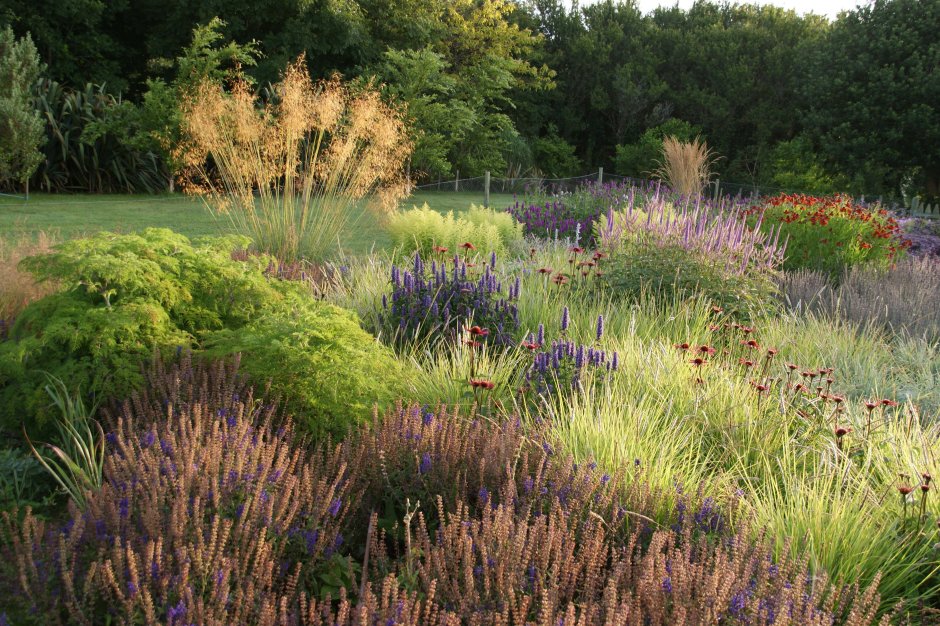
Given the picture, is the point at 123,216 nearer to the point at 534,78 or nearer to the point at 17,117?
the point at 17,117

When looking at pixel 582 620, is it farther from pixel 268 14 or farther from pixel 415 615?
pixel 268 14

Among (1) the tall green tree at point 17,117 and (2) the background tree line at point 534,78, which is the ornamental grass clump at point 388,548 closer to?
(1) the tall green tree at point 17,117

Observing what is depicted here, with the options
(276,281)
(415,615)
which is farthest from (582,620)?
(276,281)

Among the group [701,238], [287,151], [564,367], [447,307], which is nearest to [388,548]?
[564,367]

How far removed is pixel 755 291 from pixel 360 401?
3968 millimetres

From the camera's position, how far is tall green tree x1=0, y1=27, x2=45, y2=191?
503 inches

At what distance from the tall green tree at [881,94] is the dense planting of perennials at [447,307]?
23231 mm

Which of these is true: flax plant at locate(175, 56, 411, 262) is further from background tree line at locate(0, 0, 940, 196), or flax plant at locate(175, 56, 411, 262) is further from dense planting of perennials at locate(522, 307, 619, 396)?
background tree line at locate(0, 0, 940, 196)

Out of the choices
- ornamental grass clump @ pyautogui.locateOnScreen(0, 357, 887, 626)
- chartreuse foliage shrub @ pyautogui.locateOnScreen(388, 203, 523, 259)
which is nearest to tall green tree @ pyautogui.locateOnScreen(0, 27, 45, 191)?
chartreuse foliage shrub @ pyautogui.locateOnScreen(388, 203, 523, 259)

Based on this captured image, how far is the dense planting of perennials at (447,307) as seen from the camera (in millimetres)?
4645

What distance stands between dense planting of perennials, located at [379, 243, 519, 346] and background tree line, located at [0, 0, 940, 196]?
11.4 meters

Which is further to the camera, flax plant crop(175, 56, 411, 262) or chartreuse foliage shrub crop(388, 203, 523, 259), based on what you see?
chartreuse foliage shrub crop(388, 203, 523, 259)

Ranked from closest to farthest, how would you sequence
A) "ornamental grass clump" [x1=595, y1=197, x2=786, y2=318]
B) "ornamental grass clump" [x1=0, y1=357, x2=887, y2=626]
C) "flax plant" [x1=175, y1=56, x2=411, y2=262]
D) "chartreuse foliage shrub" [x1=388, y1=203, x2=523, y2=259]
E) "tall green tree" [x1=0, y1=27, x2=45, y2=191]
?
"ornamental grass clump" [x1=0, y1=357, x2=887, y2=626] < "ornamental grass clump" [x1=595, y1=197, x2=786, y2=318] < "flax plant" [x1=175, y1=56, x2=411, y2=262] < "chartreuse foliage shrub" [x1=388, y1=203, x2=523, y2=259] < "tall green tree" [x1=0, y1=27, x2=45, y2=191]

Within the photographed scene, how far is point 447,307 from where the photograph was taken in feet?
15.1
